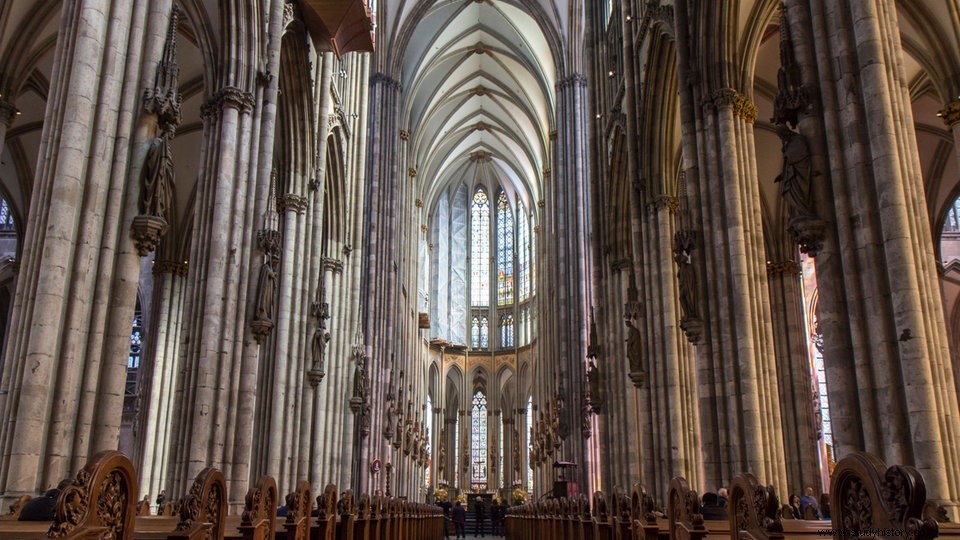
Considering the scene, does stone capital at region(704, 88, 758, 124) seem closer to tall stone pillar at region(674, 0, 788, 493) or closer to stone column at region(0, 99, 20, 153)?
tall stone pillar at region(674, 0, 788, 493)

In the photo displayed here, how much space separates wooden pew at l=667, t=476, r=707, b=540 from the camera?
585 centimetres

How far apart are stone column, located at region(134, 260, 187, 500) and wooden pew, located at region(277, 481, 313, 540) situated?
14.9 m

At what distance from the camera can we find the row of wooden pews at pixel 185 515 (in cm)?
339

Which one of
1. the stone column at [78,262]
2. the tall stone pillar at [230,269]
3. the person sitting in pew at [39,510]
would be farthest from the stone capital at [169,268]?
the person sitting in pew at [39,510]

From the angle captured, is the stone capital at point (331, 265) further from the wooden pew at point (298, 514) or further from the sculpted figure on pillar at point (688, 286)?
the wooden pew at point (298, 514)

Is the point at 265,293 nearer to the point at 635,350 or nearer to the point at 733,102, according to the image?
the point at 733,102

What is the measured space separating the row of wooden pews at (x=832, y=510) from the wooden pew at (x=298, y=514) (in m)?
3.16

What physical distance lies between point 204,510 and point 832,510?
367 cm

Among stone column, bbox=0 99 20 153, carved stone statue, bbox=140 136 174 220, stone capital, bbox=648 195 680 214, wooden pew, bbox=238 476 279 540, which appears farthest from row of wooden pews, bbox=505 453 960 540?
stone column, bbox=0 99 20 153

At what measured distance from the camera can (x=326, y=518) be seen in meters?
8.30

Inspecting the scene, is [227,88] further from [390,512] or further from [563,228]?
[563,228]

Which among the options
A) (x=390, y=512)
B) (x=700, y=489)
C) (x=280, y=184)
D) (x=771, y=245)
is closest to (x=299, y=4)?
(x=280, y=184)

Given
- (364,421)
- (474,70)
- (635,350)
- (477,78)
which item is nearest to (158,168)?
(635,350)

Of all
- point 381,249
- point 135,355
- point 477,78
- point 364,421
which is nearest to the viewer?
point 364,421
